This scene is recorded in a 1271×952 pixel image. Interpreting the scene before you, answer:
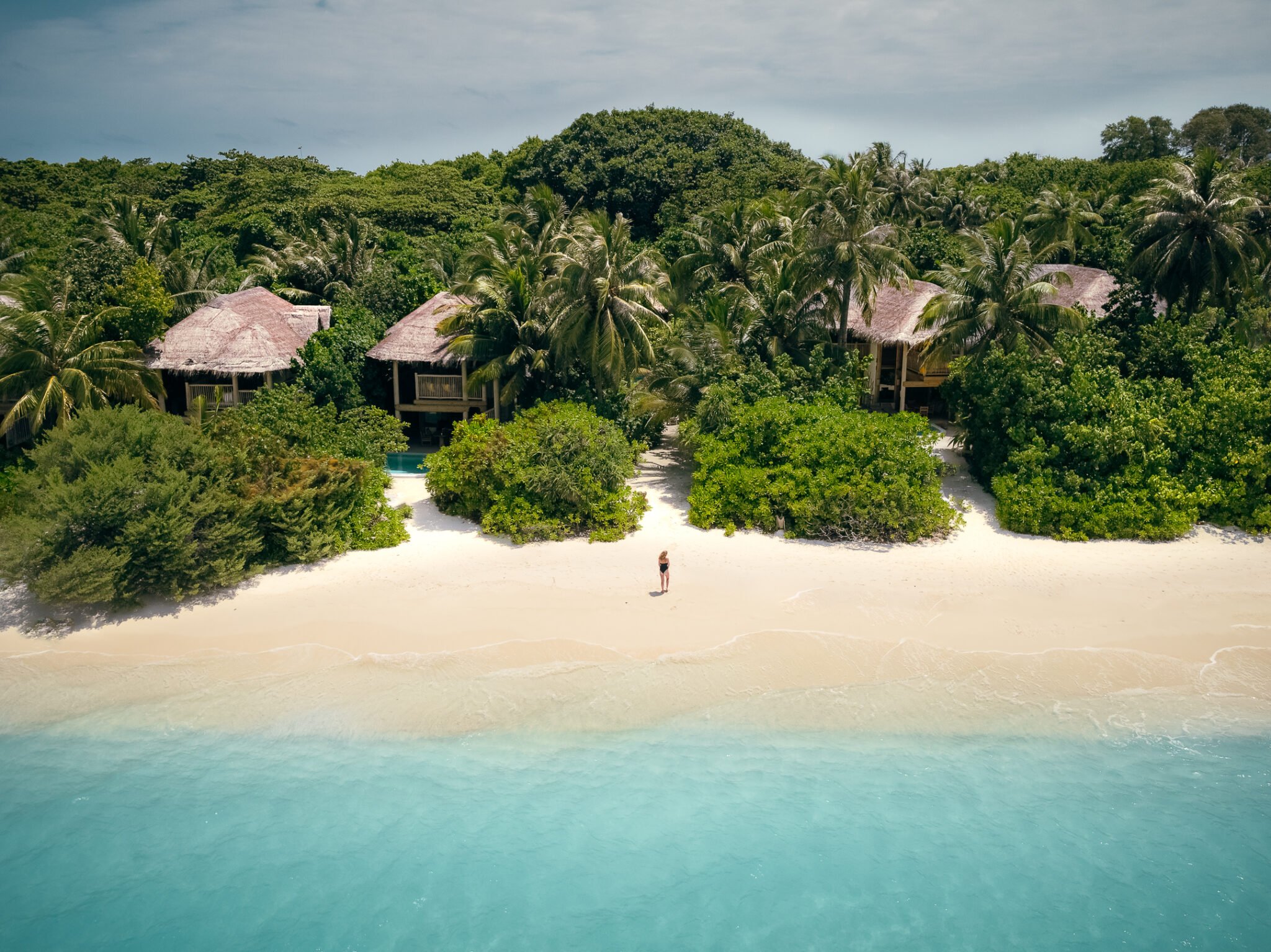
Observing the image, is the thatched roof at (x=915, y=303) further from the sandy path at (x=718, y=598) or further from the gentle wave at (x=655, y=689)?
the gentle wave at (x=655, y=689)

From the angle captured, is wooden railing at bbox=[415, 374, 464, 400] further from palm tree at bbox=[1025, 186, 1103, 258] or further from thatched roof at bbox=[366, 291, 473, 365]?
palm tree at bbox=[1025, 186, 1103, 258]

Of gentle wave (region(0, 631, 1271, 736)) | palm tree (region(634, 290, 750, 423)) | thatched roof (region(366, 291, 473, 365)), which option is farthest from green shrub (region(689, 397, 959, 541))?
thatched roof (region(366, 291, 473, 365))

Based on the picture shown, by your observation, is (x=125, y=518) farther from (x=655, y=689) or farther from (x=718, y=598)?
(x=718, y=598)

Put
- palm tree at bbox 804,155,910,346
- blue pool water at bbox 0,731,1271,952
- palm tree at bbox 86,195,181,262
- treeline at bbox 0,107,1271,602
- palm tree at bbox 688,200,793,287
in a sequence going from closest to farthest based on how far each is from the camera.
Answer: blue pool water at bbox 0,731,1271,952, treeline at bbox 0,107,1271,602, palm tree at bbox 804,155,910,346, palm tree at bbox 688,200,793,287, palm tree at bbox 86,195,181,262

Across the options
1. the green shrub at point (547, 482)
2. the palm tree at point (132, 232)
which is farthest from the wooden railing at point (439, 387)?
the palm tree at point (132, 232)

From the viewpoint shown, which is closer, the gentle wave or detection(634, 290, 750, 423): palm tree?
the gentle wave

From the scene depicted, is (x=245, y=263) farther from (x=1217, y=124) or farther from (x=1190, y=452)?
(x=1217, y=124)

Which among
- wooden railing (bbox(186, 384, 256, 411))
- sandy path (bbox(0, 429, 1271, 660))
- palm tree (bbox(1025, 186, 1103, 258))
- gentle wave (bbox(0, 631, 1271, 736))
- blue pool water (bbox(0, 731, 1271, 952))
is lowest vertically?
blue pool water (bbox(0, 731, 1271, 952))

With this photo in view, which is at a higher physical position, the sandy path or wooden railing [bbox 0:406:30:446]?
wooden railing [bbox 0:406:30:446]
